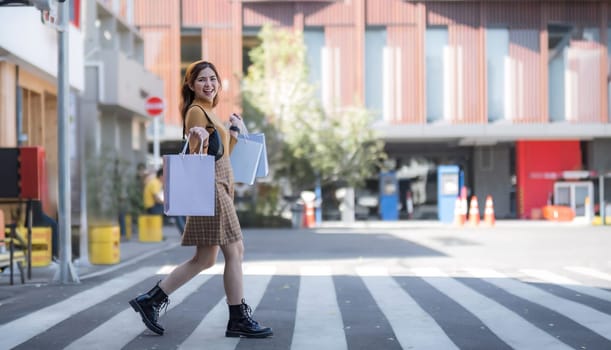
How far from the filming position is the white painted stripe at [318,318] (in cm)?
591

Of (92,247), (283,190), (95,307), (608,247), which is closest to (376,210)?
(283,190)

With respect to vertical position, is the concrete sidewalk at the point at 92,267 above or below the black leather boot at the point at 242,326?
below

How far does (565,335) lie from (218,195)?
265 cm

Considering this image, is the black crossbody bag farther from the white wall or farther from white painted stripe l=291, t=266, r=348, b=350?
the white wall

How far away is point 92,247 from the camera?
13.6 meters

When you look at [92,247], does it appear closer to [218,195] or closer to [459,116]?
[218,195]

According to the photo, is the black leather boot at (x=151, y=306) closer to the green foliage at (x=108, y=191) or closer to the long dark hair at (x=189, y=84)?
the long dark hair at (x=189, y=84)

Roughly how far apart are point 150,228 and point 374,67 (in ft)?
63.6

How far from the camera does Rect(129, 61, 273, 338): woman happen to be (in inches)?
237

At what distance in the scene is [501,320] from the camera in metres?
6.96

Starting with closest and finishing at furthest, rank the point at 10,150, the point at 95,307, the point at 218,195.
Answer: the point at 218,195 → the point at 95,307 → the point at 10,150

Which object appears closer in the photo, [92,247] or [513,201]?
[92,247]

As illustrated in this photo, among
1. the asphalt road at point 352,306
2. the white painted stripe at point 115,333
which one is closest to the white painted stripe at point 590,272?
the asphalt road at point 352,306

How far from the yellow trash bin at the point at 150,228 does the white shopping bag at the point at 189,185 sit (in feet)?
48.2
